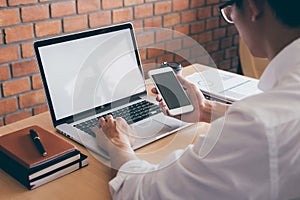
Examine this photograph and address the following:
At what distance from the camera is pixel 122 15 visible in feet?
7.66

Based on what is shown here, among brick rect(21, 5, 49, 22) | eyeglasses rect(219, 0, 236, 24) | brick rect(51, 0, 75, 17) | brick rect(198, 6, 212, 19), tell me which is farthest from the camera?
brick rect(198, 6, 212, 19)

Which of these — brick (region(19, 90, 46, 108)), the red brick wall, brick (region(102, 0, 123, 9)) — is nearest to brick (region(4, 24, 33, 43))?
the red brick wall

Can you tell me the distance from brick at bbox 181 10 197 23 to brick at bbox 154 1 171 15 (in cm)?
14

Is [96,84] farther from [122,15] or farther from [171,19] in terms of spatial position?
[171,19]

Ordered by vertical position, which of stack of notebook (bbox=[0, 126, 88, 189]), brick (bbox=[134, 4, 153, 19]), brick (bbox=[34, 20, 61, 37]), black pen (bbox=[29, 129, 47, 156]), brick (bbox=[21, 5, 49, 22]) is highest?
brick (bbox=[21, 5, 49, 22])

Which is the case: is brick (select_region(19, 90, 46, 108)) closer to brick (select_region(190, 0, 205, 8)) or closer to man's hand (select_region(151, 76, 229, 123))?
man's hand (select_region(151, 76, 229, 123))

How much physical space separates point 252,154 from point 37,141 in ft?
2.10

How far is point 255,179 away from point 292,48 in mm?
262

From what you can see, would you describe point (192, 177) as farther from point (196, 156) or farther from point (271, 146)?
point (271, 146)

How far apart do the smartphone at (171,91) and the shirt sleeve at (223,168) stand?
19.2 inches

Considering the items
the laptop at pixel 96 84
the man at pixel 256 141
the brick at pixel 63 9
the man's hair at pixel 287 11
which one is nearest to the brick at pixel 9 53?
the brick at pixel 63 9

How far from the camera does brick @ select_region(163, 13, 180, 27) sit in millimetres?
2586

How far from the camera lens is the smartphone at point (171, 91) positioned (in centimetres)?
131

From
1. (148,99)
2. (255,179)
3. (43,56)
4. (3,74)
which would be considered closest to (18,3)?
(3,74)
